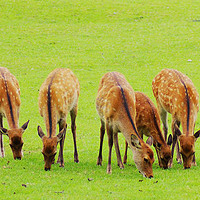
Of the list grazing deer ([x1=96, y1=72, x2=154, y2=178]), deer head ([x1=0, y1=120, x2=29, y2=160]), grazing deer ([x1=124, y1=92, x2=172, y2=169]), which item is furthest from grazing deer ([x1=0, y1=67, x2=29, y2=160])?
grazing deer ([x1=124, y1=92, x2=172, y2=169])

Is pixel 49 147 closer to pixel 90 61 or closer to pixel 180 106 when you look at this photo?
pixel 180 106

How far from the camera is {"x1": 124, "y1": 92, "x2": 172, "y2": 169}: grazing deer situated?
9.04 meters

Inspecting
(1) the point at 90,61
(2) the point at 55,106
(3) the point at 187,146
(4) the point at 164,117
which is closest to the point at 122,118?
(3) the point at 187,146

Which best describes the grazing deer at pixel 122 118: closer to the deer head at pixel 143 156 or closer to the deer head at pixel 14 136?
the deer head at pixel 143 156

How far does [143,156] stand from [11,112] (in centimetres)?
324

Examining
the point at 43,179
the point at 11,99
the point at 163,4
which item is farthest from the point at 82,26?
the point at 43,179

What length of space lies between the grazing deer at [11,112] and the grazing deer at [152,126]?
2375 millimetres

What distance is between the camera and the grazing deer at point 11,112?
938 cm

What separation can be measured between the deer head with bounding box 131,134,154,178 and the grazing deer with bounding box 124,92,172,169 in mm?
953

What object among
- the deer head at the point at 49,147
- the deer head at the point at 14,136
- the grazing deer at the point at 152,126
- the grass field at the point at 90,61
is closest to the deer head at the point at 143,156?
the grass field at the point at 90,61

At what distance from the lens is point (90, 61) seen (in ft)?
71.5

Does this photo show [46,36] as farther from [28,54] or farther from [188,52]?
[188,52]

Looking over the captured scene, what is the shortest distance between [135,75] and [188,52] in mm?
4723

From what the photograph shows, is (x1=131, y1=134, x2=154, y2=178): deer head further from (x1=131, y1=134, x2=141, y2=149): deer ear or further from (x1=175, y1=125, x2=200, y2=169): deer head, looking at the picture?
(x1=175, y1=125, x2=200, y2=169): deer head
